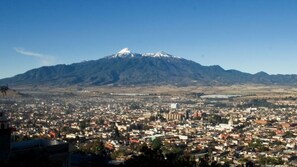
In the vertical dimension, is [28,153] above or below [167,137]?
above

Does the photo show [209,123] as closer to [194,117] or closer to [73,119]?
[194,117]

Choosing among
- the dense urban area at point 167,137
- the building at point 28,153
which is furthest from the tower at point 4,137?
the dense urban area at point 167,137

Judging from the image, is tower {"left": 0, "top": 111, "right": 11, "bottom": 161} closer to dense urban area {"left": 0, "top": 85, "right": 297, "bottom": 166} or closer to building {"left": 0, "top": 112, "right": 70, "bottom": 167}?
building {"left": 0, "top": 112, "right": 70, "bottom": 167}

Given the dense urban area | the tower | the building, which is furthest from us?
the dense urban area

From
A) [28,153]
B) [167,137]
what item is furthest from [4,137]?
[167,137]

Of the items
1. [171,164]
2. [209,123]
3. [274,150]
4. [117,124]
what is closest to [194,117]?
[209,123]

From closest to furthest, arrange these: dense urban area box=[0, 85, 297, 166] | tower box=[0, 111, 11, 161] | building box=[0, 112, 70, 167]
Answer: building box=[0, 112, 70, 167], tower box=[0, 111, 11, 161], dense urban area box=[0, 85, 297, 166]

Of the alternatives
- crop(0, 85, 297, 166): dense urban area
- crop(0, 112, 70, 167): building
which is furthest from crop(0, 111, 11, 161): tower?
crop(0, 85, 297, 166): dense urban area

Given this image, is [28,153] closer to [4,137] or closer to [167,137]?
[4,137]
